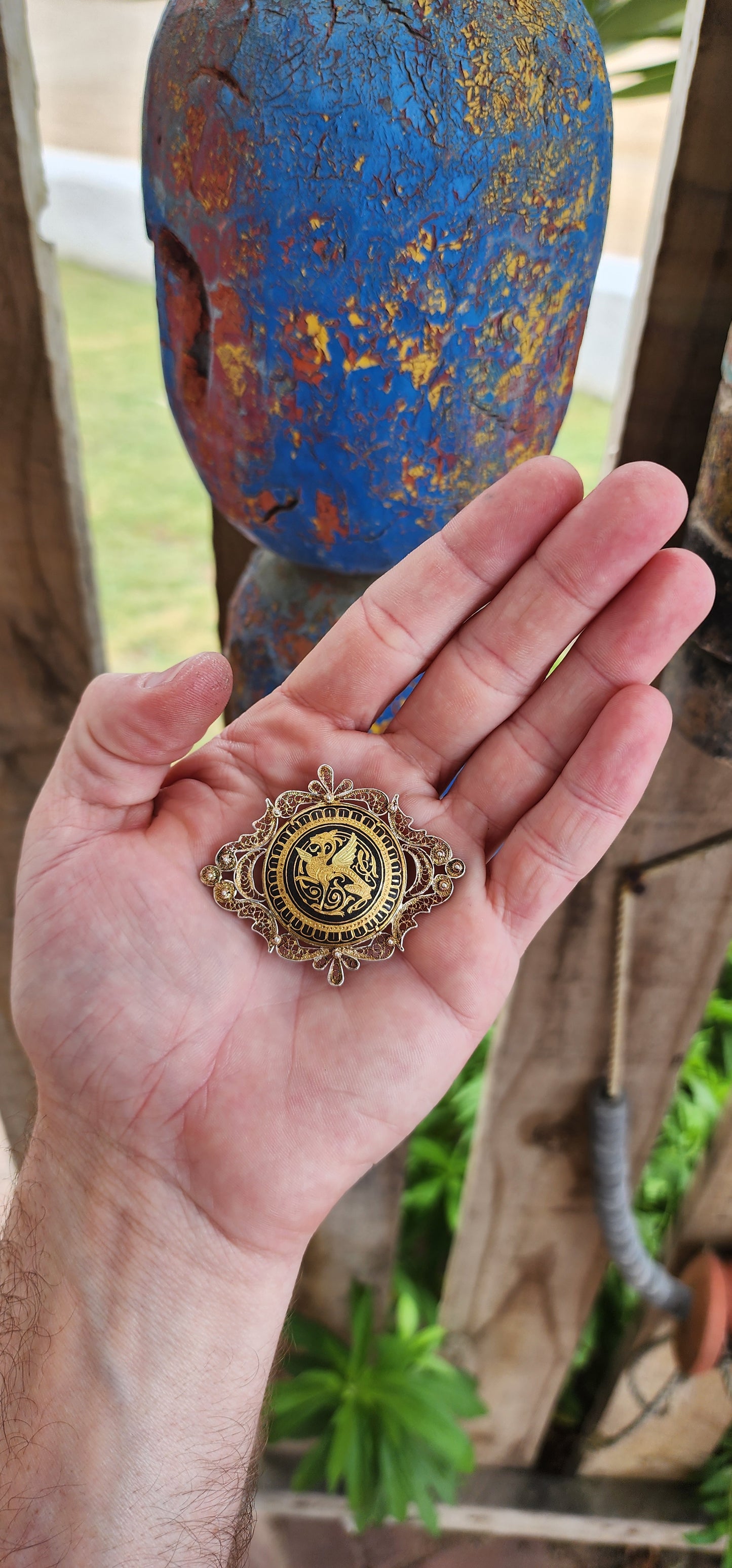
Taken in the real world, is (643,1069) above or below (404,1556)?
above

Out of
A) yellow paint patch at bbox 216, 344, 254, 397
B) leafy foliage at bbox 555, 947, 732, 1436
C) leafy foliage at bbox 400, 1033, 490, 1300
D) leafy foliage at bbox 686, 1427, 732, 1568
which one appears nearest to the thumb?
yellow paint patch at bbox 216, 344, 254, 397

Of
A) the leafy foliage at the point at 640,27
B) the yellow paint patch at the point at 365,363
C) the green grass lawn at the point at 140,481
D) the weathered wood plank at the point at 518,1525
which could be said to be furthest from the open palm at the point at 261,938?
the green grass lawn at the point at 140,481

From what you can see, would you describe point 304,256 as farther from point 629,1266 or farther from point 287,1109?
point 629,1266

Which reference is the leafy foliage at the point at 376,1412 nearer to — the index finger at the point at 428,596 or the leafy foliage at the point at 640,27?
the index finger at the point at 428,596

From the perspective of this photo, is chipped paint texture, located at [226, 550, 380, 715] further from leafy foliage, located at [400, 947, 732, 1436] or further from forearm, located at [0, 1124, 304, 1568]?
leafy foliage, located at [400, 947, 732, 1436]

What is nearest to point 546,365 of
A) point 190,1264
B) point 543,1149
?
point 190,1264

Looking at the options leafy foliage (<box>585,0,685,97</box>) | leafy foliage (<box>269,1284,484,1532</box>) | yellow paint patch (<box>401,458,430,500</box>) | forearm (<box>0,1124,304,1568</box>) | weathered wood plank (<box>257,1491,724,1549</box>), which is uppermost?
leafy foliage (<box>585,0,685,97</box>)
